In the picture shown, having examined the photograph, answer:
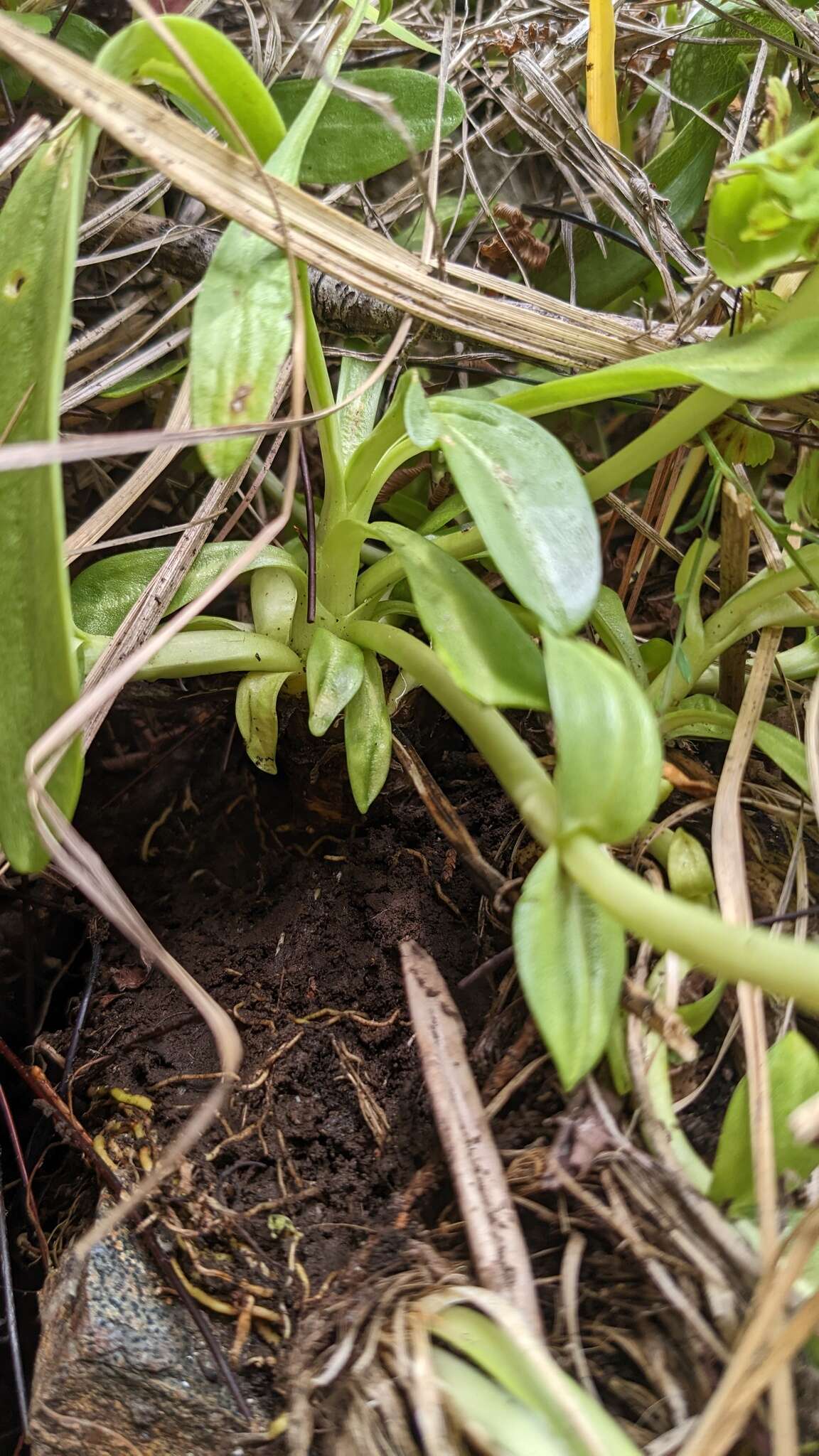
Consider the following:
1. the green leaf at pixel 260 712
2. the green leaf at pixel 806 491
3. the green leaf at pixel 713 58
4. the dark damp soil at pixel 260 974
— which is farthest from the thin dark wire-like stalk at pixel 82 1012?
the green leaf at pixel 713 58

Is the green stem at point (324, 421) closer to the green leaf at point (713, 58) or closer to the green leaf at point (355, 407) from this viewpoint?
the green leaf at point (355, 407)

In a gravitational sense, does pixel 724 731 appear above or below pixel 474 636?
below

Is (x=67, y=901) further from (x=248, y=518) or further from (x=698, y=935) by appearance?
(x=698, y=935)

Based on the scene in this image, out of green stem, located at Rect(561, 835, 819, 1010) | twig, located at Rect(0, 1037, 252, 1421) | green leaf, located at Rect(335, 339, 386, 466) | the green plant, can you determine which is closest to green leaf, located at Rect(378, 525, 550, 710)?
the green plant

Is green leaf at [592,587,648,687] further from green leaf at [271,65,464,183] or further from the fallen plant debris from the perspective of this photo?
green leaf at [271,65,464,183]

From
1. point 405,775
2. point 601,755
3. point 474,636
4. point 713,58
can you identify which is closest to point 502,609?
point 474,636

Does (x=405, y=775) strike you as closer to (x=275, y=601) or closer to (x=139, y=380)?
(x=275, y=601)
